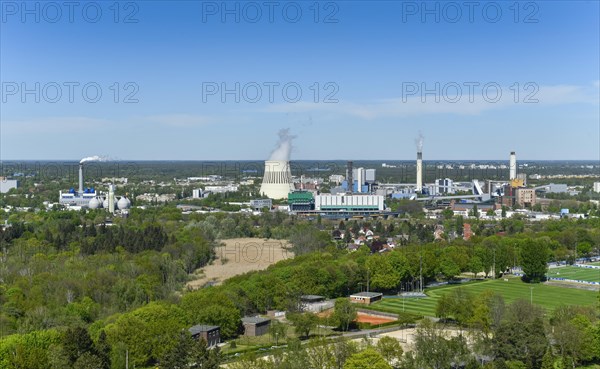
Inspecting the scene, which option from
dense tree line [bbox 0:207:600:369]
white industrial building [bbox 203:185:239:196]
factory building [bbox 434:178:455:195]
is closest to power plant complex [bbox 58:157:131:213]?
dense tree line [bbox 0:207:600:369]

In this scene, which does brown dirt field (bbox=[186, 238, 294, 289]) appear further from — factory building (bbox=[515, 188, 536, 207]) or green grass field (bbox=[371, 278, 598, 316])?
factory building (bbox=[515, 188, 536, 207])

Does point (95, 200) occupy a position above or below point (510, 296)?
above

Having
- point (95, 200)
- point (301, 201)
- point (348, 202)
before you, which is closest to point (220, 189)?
point (95, 200)

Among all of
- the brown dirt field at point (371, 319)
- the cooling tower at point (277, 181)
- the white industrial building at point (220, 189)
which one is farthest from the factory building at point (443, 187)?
the brown dirt field at point (371, 319)

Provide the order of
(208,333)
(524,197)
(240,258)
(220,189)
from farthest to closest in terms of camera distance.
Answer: (220,189) → (524,197) → (240,258) → (208,333)

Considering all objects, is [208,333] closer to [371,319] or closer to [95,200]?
[371,319]

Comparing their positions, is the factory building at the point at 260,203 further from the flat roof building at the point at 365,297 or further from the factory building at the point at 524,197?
the flat roof building at the point at 365,297

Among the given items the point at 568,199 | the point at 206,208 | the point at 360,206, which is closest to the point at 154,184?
the point at 206,208
